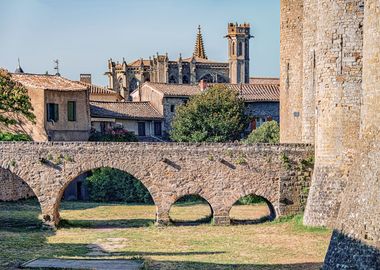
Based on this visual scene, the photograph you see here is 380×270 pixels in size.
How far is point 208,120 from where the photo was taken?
57906 millimetres

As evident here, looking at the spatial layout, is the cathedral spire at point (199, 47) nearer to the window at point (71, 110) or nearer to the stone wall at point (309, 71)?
the window at point (71, 110)

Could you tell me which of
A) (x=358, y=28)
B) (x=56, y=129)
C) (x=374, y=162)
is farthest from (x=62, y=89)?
(x=374, y=162)

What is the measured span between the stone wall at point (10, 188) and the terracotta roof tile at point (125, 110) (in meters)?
13.1

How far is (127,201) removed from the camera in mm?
48000

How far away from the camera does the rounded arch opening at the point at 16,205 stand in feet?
118

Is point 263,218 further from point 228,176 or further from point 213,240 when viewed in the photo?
point 213,240

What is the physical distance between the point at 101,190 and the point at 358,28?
2473cm

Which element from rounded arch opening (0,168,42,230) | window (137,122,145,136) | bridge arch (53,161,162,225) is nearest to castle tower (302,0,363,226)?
bridge arch (53,161,162,225)

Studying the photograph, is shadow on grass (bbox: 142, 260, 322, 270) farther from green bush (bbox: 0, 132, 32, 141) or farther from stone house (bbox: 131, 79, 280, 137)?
stone house (bbox: 131, 79, 280, 137)

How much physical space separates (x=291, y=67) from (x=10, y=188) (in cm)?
1929

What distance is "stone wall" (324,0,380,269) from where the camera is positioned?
61.7ft

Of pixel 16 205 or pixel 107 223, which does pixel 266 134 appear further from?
pixel 107 223

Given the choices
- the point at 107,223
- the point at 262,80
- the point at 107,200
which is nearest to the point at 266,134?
the point at 107,200

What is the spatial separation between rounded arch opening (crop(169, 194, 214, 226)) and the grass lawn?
22 centimetres
